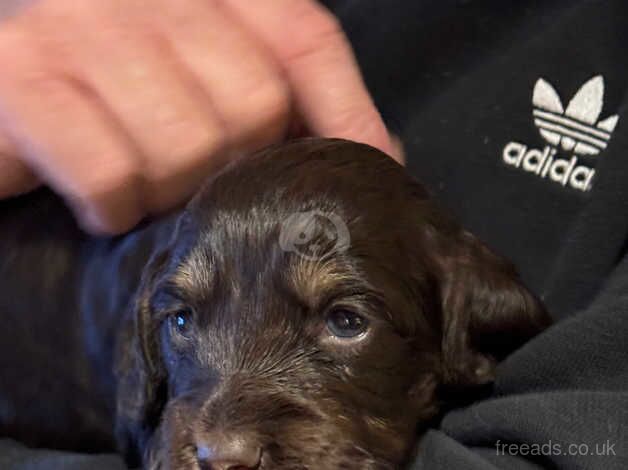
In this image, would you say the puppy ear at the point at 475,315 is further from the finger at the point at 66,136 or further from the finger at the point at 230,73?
the finger at the point at 66,136

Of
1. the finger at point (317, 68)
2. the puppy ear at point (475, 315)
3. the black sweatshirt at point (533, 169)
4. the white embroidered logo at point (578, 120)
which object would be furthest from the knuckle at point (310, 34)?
the puppy ear at point (475, 315)

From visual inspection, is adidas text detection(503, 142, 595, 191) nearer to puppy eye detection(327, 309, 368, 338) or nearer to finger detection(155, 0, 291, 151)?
finger detection(155, 0, 291, 151)

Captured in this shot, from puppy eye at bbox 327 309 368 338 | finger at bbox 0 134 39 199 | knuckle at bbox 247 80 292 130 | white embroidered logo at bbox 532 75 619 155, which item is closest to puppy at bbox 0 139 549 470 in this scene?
puppy eye at bbox 327 309 368 338

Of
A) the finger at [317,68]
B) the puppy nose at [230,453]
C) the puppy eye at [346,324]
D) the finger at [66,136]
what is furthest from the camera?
the finger at [317,68]

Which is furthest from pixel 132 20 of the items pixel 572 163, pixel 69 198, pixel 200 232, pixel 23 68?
pixel 572 163

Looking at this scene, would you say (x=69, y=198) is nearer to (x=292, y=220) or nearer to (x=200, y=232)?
(x=200, y=232)

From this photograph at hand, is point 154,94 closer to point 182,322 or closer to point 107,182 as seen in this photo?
A: point 107,182

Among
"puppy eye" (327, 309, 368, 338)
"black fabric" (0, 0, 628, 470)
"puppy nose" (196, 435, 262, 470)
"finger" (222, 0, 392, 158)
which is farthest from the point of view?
"finger" (222, 0, 392, 158)
